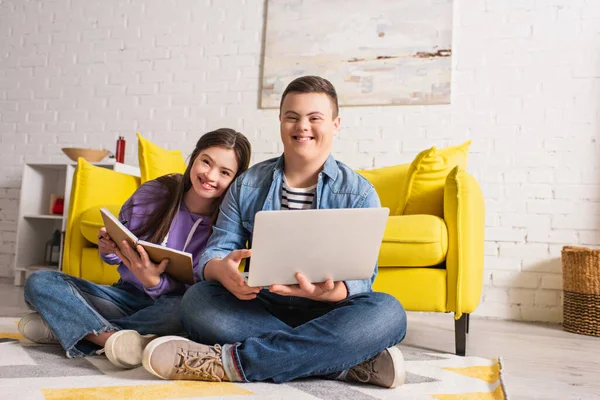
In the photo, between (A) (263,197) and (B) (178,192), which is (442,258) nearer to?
(A) (263,197)

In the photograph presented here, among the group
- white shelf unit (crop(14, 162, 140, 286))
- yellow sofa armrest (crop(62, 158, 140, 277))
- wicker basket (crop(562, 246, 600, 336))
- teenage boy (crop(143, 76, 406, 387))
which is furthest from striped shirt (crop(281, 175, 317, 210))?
white shelf unit (crop(14, 162, 140, 286))

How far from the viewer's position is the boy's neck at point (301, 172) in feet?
5.13

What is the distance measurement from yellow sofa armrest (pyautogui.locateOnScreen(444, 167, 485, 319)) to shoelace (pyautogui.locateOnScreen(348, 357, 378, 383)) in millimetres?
747

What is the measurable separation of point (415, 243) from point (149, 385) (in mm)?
1162

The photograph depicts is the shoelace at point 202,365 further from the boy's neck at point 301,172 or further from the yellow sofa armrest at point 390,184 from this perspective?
the yellow sofa armrest at point 390,184

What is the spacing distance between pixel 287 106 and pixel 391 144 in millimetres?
2054

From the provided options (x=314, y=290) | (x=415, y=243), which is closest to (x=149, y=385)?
(x=314, y=290)

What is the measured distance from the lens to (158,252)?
1.42m

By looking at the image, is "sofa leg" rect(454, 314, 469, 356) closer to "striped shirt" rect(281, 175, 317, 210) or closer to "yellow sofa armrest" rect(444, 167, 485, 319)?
"yellow sofa armrest" rect(444, 167, 485, 319)

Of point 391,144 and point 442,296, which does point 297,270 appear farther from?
point 391,144

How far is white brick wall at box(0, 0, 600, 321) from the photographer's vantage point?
3.18 meters

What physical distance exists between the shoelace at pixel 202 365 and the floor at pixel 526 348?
72 cm

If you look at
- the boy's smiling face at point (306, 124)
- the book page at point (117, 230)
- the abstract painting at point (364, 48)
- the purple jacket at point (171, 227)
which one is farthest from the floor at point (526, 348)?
the abstract painting at point (364, 48)

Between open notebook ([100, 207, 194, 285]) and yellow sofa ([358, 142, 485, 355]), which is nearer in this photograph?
open notebook ([100, 207, 194, 285])
